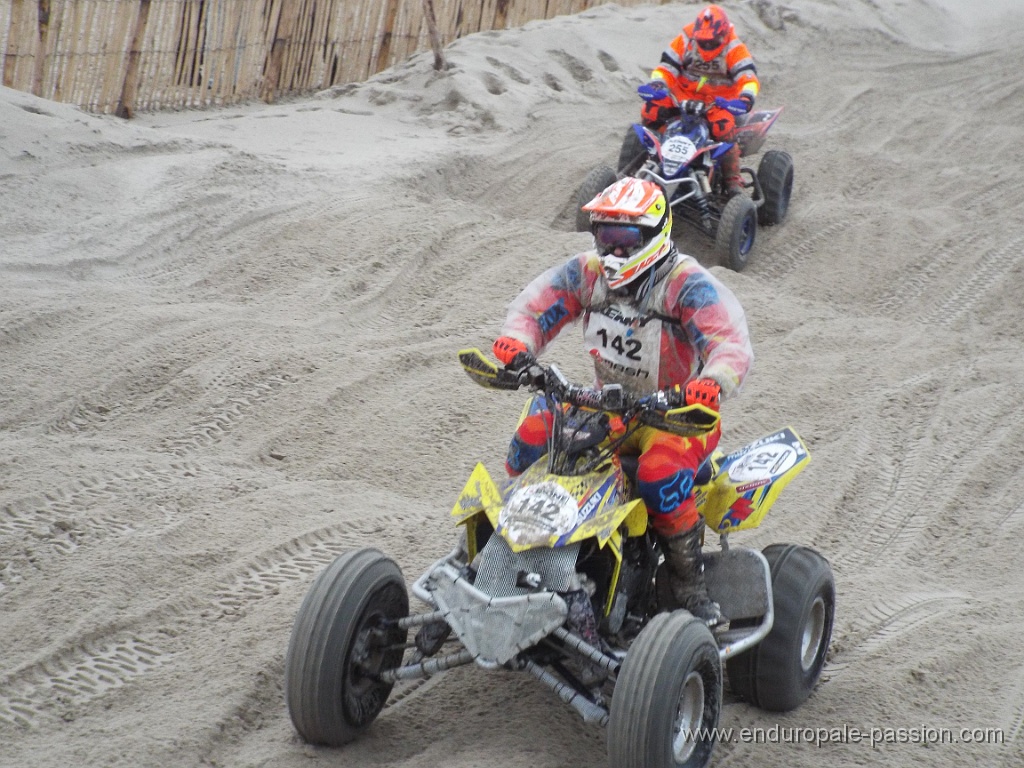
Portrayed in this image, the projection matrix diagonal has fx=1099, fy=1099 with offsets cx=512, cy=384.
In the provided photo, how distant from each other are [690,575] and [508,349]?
106 centimetres

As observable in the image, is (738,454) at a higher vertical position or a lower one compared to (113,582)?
higher

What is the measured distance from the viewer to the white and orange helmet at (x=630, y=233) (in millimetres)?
3984

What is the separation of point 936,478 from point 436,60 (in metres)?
8.69

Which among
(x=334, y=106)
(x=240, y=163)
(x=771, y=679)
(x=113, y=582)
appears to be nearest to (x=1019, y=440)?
(x=771, y=679)

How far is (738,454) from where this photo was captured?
176 inches

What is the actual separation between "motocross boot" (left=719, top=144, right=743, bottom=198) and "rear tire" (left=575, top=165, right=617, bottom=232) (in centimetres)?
→ 99

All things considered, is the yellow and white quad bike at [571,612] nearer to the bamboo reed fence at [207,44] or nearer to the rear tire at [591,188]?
the rear tire at [591,188]

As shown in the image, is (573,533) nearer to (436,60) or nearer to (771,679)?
(771,679)

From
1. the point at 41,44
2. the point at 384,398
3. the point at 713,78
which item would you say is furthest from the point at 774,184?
the point at 41,44

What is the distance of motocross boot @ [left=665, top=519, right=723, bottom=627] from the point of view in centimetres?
393

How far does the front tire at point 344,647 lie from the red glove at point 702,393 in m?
1.16

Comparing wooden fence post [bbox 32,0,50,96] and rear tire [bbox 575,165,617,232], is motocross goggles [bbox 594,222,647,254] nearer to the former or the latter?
rear tire [bbox 575,165,617,232]

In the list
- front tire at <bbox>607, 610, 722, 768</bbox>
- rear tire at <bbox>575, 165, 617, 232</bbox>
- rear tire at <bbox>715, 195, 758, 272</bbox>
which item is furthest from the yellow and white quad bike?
rear tire at <bbox>575, 165, 617, 232</bbox>

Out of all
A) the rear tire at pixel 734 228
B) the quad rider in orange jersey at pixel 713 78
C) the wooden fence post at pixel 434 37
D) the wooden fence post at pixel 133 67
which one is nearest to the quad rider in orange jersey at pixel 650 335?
the rear tire at pixel 734 228
